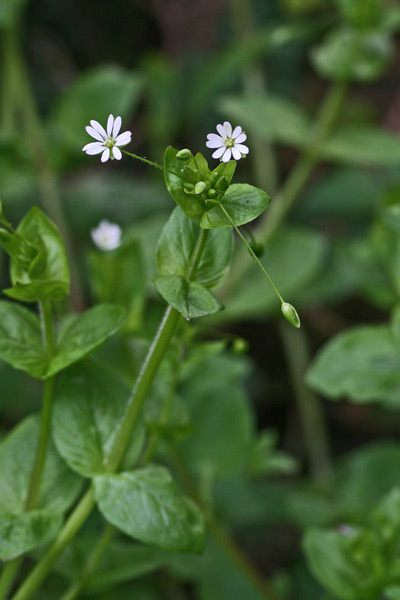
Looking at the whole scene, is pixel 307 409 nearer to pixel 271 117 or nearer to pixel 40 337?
pixel 271 117

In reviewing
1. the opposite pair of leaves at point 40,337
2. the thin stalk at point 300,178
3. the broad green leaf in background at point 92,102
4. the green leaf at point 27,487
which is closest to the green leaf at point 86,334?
the opposite pair of leaves at point 40,337

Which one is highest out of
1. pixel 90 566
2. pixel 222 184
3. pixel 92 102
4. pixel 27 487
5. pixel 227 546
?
pixel 92 102

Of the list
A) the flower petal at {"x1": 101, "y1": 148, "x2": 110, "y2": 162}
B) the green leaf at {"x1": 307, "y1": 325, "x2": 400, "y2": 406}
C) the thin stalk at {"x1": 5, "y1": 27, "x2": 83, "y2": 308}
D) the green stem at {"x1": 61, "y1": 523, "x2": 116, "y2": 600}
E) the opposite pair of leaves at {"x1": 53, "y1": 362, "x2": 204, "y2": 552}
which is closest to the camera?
the flower petal at {"x1": 101, "y1": 148, "x2": 110, "y2": 162}

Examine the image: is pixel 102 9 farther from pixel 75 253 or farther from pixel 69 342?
pixel 69 342

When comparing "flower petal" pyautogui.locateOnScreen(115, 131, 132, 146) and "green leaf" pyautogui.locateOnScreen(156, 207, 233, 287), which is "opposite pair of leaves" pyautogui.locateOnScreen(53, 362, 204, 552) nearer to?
"green leaf" pyautogui.locateOnScreen(156, 207, 233, 287)

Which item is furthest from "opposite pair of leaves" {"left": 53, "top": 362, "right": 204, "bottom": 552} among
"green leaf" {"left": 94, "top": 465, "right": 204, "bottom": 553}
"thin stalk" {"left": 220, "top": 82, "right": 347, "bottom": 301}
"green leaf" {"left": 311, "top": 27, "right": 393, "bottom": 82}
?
"green leaf" {"left": 311, "top": 27, "right": 393, "bottom": 82}

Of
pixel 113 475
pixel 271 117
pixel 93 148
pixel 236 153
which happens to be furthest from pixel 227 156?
pixel 271 117

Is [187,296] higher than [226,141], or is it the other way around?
[226,141]

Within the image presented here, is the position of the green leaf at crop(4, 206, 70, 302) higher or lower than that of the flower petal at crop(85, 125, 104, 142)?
lower
